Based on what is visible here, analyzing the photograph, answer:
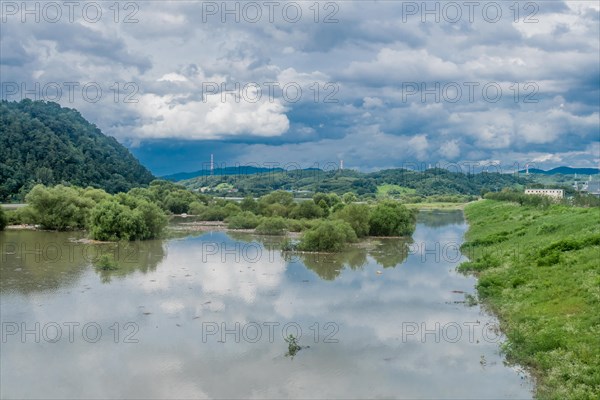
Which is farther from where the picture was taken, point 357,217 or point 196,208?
point 196,208

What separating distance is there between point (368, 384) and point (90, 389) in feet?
28.5

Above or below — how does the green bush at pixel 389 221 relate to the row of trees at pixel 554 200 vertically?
below

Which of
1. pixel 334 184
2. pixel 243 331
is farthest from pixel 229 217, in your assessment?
pixel 334 184

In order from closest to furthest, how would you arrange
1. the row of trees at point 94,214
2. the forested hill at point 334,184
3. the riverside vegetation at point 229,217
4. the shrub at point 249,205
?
the riverside vegetation at point 229,217
the row of trees at point 94,214
the shrub at point 249,205
the forested hill at point 334,184

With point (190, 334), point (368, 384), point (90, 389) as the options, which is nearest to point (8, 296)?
point (190, 334)

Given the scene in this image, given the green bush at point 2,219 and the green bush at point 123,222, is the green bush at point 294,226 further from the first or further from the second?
the green bush at point 2,219

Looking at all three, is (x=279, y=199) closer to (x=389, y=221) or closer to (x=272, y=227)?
(x=272, y=227)

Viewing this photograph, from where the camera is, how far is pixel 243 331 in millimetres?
23906

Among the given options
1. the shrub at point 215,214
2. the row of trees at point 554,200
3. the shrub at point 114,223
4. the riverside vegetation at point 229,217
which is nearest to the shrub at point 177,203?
the riverside vegetation at point 229,217

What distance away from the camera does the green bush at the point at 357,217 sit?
5993 cm

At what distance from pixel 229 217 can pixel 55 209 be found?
23.3 meters

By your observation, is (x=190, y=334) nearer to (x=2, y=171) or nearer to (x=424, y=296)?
(x=424, y=296)

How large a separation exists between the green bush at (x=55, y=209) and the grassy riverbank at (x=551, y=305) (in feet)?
156

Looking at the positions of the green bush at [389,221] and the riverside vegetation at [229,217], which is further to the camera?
the green bush at [389,221]
